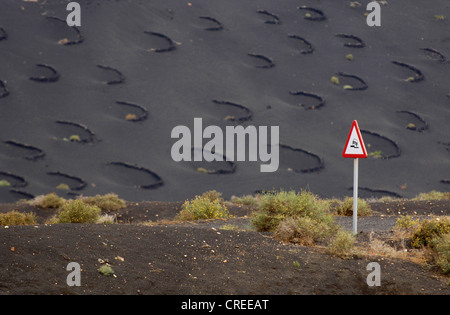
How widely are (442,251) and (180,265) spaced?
477 centimetres

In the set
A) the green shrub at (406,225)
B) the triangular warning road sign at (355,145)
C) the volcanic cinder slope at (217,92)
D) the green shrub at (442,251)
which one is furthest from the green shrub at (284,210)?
the volcanic cinder slope at (217,92)

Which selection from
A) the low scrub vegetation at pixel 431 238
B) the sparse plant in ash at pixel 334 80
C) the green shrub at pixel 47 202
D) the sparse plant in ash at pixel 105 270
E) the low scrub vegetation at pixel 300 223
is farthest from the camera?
the sparse plant in ash at pixel 334 80

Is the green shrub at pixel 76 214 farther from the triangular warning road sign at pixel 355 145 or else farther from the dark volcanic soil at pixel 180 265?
the triangular warning road sign at pixel 355 145

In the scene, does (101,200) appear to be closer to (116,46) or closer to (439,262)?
(439,262)

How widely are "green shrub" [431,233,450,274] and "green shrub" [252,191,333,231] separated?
2.70 m

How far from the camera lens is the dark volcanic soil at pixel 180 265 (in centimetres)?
882

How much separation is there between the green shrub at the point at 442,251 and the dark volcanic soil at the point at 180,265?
25 centimetres

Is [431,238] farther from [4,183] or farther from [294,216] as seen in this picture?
[4,183]

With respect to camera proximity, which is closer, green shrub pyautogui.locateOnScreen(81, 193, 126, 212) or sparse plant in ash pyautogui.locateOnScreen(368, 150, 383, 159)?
green shrub pyautogui.locateOnScreen(81, 193, 126, 212)

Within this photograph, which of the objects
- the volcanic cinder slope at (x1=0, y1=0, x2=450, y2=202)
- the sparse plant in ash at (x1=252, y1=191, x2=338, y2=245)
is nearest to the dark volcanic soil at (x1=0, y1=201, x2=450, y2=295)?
the sparse plant in ash at (x1=252, y1=191, x2=338, y2=245)

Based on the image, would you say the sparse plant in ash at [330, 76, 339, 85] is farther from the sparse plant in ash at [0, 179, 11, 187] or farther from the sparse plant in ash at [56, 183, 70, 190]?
the sparse plant in ash at [0, 179, 11, 187]

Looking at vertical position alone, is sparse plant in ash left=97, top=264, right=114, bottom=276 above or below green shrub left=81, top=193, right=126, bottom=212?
below

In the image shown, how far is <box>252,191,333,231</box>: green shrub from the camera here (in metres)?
13.2

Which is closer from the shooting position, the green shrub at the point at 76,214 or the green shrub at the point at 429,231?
the green shrub at the point at 429,231
